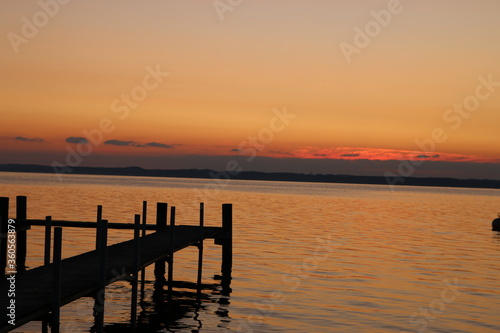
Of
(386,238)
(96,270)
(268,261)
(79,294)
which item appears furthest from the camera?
(386,238)

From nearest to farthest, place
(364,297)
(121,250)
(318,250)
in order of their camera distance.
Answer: (121,250), (364,297), (318,250)

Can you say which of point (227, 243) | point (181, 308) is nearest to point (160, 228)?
point (227, 243)

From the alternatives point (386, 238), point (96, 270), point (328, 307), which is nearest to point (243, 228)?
point (386, 238)

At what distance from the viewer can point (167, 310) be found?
67.5ft

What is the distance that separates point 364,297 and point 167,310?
720 cm

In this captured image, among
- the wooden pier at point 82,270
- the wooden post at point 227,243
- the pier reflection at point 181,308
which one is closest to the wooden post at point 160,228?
the wooden pier at point 82,270

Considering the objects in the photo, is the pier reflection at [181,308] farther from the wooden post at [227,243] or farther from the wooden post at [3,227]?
the wooden post at [3,227]

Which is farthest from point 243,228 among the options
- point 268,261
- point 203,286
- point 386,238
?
point 203,286

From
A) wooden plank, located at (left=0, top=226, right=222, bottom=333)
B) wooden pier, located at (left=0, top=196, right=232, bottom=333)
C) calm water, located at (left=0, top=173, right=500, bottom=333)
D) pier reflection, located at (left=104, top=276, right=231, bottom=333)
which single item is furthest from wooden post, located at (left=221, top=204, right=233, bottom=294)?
wooden plank, located at (left=0, top=226, right=222, bottom=333)

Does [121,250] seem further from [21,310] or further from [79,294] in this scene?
[21,310]

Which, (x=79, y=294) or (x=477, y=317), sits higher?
(x=79, y=294)

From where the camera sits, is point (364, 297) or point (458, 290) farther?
point (458, 290)

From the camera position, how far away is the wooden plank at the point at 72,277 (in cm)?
1240

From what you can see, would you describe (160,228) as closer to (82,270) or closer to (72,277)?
(82,270)
